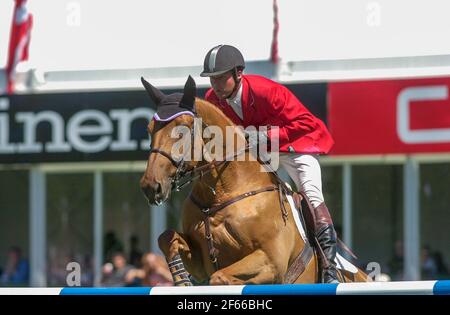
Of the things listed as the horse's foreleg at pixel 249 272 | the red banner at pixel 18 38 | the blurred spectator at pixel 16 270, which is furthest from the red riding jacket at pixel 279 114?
the red banner at pixel 18 38

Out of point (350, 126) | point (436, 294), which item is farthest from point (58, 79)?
point (436, 294)

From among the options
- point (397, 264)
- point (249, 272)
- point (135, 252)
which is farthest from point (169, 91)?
point (249, 272)

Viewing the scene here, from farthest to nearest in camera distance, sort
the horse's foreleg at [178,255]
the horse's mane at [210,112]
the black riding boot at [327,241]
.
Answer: the black riding boot at [327,241] → the horse's mane at [210,112] → the horse's foreleg at [178,255]


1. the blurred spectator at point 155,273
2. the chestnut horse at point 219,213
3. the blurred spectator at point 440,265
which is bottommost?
the blurred spectator at point 440,265

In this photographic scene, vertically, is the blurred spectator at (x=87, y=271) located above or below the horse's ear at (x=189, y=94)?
below

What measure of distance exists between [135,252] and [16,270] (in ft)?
5.34

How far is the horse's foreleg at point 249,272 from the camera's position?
471cm

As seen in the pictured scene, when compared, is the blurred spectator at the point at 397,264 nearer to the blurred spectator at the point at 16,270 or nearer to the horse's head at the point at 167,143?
the blurred spectator at the point at 16,270

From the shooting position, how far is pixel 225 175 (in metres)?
5.06

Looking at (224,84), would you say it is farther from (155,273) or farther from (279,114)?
(155,273)

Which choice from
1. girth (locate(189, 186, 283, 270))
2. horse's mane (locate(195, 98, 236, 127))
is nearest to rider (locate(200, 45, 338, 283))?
horse's mane (locate(195, 98, 236, 127))

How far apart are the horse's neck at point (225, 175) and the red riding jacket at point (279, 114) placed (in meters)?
0.18

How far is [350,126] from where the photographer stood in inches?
423
